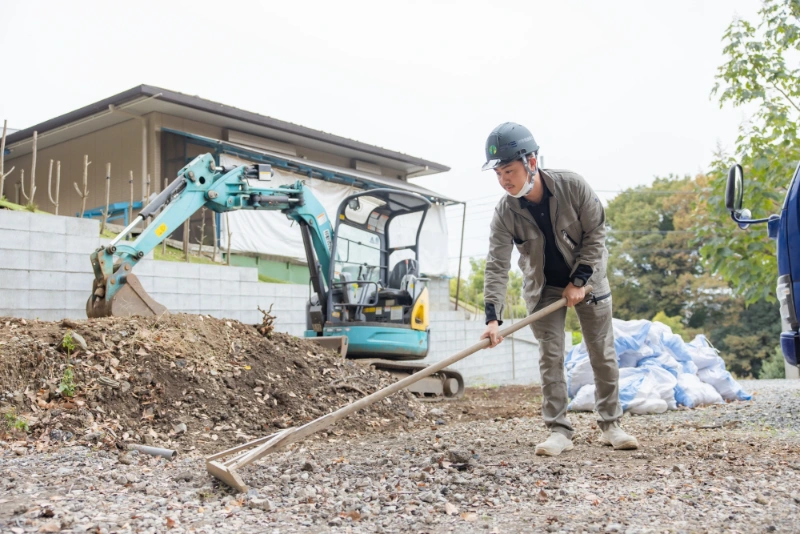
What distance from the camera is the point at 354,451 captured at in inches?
170

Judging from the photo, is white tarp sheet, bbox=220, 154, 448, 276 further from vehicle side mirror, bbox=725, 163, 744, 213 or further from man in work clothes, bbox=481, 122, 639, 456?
vehicle side mirror, bbox=725, 163, 744, 213

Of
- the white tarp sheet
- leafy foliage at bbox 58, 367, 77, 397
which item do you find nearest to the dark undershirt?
leafy foliage at bbox 58, 367, 77, 397

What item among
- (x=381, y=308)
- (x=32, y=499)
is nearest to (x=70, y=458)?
(x=32, y=499)

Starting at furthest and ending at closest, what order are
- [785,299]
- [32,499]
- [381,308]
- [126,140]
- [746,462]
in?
[126,140] → [381,308] → [785,299] → [746,462] → [32,499]

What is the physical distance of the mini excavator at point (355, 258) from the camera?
7664 mm

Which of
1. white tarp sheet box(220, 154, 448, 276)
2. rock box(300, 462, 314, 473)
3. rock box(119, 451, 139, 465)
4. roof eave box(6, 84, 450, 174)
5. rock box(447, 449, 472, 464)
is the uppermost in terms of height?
roof eave box(6, 84, 450, 174)

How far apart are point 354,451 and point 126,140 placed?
1122cm

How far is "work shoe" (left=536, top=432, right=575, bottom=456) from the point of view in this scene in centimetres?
392

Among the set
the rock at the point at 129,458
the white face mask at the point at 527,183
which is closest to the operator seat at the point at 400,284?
the white face mask at the point at 527,183

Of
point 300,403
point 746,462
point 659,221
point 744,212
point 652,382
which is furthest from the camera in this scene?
point 659,221

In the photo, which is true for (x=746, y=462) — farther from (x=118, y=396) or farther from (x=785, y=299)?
(x=118, y=396)

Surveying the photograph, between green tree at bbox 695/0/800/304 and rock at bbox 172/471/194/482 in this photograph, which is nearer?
rock at bbox 172/471/194/482

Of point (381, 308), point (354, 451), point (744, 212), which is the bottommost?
point (354, 451)

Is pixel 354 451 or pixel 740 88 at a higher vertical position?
pixel 740 88
